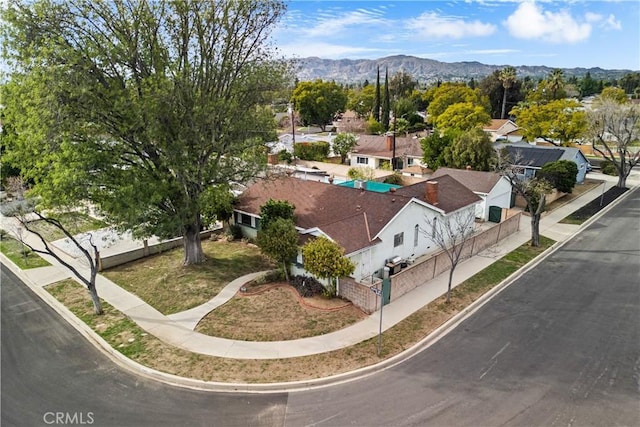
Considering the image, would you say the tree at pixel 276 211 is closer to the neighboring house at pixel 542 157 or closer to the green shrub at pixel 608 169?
the neighboring house at pixel 542 157

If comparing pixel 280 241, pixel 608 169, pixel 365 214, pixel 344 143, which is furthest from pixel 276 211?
pixel 608 169

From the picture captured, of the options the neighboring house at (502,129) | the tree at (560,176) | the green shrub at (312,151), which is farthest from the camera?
the neighboring house at (502,129)

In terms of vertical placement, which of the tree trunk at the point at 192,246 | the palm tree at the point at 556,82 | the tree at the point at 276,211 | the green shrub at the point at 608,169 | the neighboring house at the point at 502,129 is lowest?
the tree trunk at the point at 192,246

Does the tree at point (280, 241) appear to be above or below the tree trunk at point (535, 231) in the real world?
above

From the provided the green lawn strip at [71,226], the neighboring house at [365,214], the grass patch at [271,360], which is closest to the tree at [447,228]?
the neighboring house at [365,214]

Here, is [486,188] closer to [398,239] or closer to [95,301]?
[398,239]

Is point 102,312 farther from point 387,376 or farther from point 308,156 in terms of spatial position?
point 308,156
